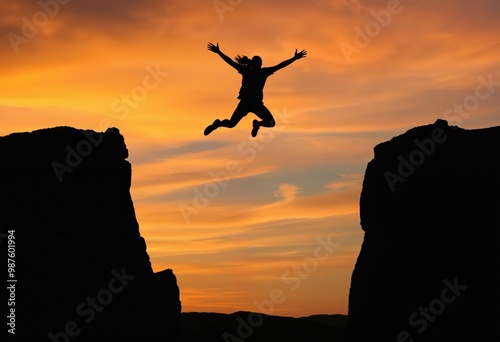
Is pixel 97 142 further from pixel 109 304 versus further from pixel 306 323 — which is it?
pixel 306 323

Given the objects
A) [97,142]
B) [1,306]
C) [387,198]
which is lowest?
[1,306]

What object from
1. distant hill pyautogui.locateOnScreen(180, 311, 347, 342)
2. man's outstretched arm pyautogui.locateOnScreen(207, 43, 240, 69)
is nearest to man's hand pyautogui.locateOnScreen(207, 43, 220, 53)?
man's outstretched arm pyautogui.locateOnScreen(207, 43, 240, 69)

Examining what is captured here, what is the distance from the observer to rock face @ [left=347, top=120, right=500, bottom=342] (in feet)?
64.3

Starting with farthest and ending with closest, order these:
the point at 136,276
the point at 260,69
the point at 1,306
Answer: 1. the point at 136,276
2. the point at 1,306
3. the point at 260,69

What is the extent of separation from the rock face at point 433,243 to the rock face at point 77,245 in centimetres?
593

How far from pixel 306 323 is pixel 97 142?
25371mm

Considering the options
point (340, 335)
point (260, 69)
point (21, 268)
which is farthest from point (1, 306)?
point (340, 335)

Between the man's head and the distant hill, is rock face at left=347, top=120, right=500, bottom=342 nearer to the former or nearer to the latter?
the man's head

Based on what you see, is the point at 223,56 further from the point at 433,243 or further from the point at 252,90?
the point at 433,243

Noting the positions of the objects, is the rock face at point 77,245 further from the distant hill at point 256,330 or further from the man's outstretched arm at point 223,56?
the distant hill at point 256,330

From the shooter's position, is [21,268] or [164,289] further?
[164,289]

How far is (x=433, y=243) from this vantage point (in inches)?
795

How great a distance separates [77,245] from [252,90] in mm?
7413

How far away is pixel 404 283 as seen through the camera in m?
20.2
